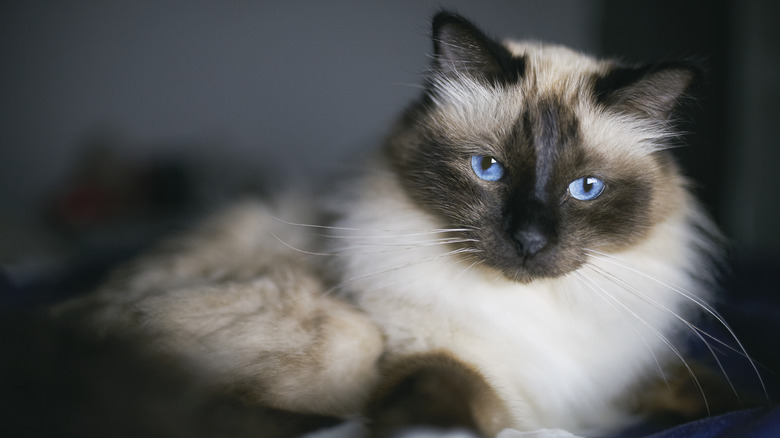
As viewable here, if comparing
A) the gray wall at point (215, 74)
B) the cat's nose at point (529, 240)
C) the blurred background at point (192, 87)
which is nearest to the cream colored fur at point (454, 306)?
the cat's nose at point (529, 240)

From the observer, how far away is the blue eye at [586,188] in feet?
3.47

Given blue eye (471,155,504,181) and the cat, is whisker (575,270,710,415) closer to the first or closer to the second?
the cat

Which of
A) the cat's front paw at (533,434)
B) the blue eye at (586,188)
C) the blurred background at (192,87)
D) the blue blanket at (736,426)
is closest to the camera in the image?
the blue blanket at (736,426)

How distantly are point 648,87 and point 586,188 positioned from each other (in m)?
0.24

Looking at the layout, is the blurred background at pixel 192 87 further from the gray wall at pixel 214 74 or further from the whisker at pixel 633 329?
the whisker at pixel 633 329

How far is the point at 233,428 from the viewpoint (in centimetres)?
81

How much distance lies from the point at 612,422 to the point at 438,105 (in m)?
0.81

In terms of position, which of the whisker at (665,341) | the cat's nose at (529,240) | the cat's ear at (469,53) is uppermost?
the cat's ear at (469,53)

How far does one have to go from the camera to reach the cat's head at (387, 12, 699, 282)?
3.35ft

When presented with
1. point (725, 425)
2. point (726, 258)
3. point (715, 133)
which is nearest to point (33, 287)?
point (725, 425)

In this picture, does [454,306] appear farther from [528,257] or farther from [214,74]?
[214,74]

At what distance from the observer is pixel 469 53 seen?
1.12 m

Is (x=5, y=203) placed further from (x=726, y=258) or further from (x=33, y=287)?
(x=726, y=258)

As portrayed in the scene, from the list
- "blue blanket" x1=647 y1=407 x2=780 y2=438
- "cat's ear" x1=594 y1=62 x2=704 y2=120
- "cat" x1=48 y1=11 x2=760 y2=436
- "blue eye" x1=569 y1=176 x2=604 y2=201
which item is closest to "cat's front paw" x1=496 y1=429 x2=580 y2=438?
"cat" x1=48 y1=11 x2=760 y2=436
